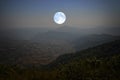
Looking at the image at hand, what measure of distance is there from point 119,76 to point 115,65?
10.2 feet

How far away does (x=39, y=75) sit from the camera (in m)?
12.3

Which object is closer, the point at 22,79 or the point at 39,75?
the point at 22,79

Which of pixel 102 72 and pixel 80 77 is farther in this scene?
pixel 102 72

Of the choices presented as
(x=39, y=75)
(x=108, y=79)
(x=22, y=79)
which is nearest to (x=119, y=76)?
(x=108, y=79)

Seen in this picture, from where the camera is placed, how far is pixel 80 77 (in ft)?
39.4

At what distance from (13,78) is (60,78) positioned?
109 inches

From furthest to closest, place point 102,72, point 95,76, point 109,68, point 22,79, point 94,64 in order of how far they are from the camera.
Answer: point 94,64, point 109,68, point 102,72, point 95,76, point 22,79

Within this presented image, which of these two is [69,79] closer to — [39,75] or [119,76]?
[39,75]

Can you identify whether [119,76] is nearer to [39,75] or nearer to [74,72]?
[74,72]

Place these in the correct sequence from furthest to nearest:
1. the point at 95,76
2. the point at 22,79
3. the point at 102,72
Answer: the point at 102,72
the point at 95,76
the point at 22,79

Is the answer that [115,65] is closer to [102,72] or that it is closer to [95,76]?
[102,72]

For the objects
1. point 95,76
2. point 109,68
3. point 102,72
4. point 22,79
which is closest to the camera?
point 22,79

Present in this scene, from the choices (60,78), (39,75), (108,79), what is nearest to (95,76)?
(108,79)

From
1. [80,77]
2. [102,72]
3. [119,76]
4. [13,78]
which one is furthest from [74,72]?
[13,78]
